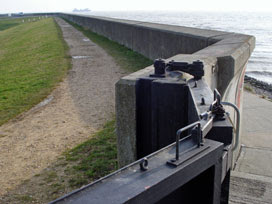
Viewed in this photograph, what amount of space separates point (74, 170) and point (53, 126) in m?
1.99

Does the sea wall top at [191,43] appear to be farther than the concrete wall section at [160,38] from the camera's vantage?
No

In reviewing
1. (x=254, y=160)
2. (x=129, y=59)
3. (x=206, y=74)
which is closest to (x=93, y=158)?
(x=206, y=74)

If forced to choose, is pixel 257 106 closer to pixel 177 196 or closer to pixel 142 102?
pixel 142 102

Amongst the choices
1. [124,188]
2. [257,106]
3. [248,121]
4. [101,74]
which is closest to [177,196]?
[124,188]

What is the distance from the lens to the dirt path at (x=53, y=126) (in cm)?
484

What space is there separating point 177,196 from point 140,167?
0.36m

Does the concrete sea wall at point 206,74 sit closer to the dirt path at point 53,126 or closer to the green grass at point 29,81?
the dirt path at point 53,126

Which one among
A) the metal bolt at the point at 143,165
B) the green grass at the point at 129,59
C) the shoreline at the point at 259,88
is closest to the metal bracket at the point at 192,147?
the metal bolt at the point at 143,165

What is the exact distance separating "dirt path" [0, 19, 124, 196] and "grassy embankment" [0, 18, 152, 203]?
0.18 m

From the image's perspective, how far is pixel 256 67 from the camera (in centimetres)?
2012

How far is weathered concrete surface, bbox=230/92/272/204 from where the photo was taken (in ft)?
13.0

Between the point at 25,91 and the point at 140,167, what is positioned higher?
the point at 140,167

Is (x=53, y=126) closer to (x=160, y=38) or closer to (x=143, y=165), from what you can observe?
(x=143, y=165)

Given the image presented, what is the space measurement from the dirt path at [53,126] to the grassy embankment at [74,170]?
0.18 m
